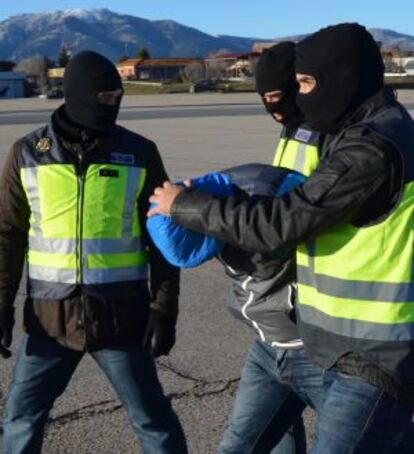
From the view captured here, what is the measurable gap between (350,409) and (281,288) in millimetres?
512

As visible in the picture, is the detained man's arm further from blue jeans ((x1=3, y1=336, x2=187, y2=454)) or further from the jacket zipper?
blue jeans ((x1=3, y1=336, x2=187, y2=454))

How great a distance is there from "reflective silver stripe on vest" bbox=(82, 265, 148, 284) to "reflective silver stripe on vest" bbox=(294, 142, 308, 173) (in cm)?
68

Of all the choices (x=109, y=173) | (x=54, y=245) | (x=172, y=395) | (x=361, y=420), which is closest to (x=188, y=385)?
(x=172, y=395)

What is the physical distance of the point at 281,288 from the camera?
277 cm

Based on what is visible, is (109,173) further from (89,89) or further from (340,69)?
(340,69)

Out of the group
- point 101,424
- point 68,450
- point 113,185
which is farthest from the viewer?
point 101,424

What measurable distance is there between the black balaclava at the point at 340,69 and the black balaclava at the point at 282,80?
0.88 m

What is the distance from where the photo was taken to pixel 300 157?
10.4 ft

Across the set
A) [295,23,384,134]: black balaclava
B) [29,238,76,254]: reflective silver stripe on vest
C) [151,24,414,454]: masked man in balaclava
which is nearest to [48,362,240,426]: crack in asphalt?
[29,238,76,254]: reflective silver stripe on vest

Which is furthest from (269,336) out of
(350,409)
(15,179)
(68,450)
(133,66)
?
(133,66)

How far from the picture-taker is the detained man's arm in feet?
7.40

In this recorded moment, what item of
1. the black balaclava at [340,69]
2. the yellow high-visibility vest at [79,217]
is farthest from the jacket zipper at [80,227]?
the black balaclava at [340,69]

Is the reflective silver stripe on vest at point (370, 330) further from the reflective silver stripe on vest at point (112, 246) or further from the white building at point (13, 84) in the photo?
the white building at point (13, 84)

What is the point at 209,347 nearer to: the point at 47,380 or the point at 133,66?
the point at 47,380
